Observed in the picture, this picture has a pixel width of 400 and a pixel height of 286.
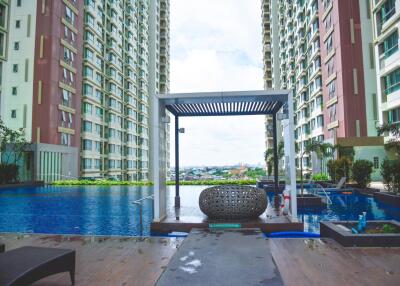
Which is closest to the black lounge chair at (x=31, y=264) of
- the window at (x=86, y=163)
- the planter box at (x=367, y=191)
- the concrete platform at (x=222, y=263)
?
the concrete platform at (x=222, y=263)

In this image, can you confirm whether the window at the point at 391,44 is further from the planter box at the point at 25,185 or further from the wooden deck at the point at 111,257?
the planter box at the point at 25,185

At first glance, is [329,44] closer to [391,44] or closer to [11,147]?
[391,44]

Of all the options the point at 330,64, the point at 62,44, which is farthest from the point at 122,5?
the point at 330,64

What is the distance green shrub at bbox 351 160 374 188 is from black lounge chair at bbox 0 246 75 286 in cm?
2306

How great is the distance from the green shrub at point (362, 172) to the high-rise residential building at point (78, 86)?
2955 centimetres

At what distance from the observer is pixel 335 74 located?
38156 millimetres

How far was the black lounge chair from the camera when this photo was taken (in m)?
3.73

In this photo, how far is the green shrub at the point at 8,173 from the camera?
30516 mm

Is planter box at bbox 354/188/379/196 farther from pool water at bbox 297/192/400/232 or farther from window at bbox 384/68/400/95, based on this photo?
window at bbox 384/68/400/95

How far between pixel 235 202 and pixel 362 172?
→ 17.9m

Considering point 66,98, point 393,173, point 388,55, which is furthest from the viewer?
point 66,98

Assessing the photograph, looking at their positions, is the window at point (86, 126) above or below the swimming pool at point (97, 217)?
above

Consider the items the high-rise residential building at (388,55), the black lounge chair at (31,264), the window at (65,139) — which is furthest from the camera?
the window at (65,139)

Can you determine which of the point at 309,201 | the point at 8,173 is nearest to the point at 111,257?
the point at 309,201
